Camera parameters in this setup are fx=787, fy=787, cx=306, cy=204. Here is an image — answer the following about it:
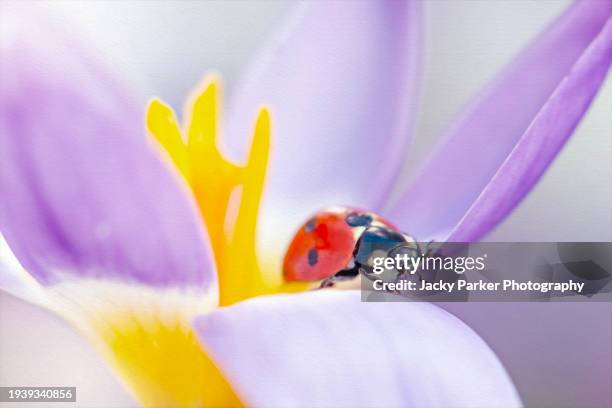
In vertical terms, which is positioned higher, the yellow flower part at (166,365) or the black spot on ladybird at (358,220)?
the black spot on ladybird at (358,220)

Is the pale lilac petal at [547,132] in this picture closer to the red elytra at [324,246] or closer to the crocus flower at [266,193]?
the crocus flower at [266,193]

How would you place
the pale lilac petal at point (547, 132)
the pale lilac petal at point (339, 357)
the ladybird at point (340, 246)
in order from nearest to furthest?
the pale lilac petal at point (339, 357)
the pale lilac petal at point (547, 132)
the ladybird at point (340, 246)

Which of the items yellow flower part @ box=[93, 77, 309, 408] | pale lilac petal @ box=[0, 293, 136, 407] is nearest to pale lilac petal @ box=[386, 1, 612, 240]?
yellow flower part @ box=[93, 77, 309, 408]

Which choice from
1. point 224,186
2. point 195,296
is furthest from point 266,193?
point 195,296

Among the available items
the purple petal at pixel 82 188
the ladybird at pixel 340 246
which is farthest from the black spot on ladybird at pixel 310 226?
the purple petal at pixel 82 188

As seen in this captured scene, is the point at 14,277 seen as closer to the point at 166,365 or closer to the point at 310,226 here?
the point at 166,365

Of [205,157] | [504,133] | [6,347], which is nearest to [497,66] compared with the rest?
[504,133]

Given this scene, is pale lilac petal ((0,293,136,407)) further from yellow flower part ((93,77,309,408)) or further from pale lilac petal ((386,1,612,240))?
pale lilac petal ((386,1,612,240))
